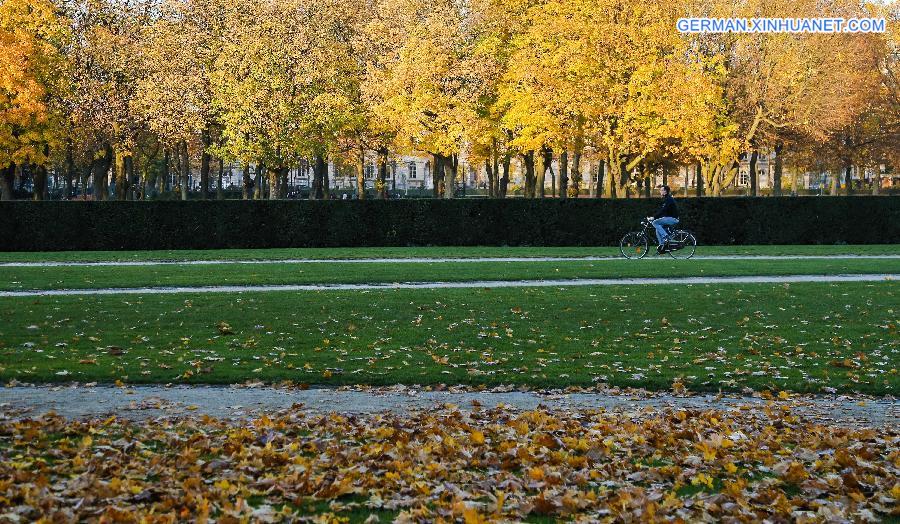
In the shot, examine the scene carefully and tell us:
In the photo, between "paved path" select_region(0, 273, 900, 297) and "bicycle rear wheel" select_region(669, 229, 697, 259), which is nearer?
"paved path" select_region(0, 273, 900, 297)

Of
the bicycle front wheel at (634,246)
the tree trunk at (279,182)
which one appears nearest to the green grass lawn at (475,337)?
the bicycle front wheel at (634,246)

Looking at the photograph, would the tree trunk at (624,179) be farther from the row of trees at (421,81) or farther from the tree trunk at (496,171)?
the tree trunk at (496,171)

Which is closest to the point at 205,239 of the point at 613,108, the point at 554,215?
the point at 554,215

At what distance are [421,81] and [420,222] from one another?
1577cm

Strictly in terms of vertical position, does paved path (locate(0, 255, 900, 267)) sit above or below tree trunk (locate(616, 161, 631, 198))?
below

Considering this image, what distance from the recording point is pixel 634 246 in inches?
1194

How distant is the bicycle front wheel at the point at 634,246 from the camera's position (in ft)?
97.9

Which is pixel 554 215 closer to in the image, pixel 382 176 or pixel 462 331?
pixel 462 331

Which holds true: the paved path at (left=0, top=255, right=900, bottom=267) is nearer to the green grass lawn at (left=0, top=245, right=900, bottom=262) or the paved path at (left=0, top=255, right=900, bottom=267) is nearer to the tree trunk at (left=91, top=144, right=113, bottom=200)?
the green grass lawn at (left=0, top=245, right=900, bottom=262)

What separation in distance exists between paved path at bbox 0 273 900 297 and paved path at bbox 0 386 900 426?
981 cm

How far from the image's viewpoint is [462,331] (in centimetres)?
1481

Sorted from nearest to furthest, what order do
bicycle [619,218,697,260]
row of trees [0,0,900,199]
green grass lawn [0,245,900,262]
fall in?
bicycle [619,218,697,260] < green grass lawn [0,245,900,262] < row of trees [0,0,900,199]

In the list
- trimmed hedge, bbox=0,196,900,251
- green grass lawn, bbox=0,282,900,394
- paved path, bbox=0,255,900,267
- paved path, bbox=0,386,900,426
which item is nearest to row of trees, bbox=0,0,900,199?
trimmed hedge, bbox=0,196,900,251

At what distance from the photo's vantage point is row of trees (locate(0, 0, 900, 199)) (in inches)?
1804
